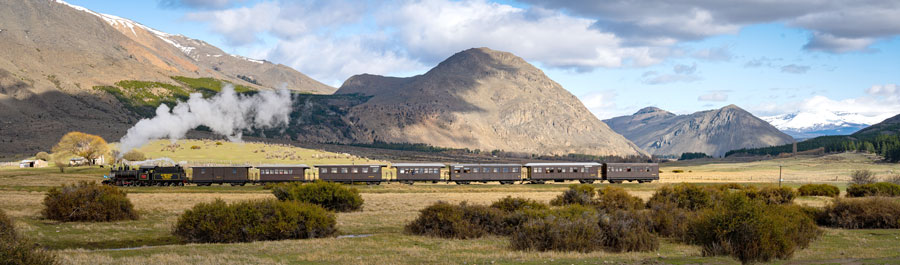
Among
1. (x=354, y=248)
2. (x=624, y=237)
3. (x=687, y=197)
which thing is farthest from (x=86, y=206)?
(x=687, y=197)

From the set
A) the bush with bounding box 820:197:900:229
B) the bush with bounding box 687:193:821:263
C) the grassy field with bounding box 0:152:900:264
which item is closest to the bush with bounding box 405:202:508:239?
the grassy field with bounding box 0:152:900:264

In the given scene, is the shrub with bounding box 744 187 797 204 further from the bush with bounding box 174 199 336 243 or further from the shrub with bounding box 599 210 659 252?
the bush with bounding box 174 199 336 243

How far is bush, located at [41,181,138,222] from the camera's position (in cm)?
2805

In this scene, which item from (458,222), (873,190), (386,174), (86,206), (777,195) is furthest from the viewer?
(386,174)

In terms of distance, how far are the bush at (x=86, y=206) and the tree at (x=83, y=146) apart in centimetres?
6884

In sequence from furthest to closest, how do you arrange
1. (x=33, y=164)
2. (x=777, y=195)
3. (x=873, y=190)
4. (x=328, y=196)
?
(x=33, y=164), (x=873, y=190), (x=777, y=195), (x=328, y=196)

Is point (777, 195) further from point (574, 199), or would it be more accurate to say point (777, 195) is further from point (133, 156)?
point (133, 156)

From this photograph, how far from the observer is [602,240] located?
19.4 metres

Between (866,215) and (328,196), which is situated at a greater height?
(328,196)

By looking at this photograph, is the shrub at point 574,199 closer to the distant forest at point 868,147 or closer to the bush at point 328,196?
the bush at point 328,196

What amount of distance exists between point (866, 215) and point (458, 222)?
1688 cm

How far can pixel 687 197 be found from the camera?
3644 centimetres

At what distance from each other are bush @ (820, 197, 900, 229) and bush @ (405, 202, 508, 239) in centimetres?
1424

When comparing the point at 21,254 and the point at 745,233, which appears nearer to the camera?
the point at 21,254
